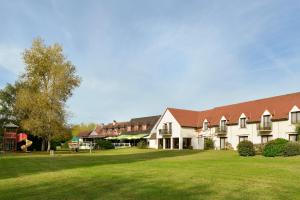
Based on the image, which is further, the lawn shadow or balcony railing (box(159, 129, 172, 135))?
balcony railing (box(159, 129, 172, 135))

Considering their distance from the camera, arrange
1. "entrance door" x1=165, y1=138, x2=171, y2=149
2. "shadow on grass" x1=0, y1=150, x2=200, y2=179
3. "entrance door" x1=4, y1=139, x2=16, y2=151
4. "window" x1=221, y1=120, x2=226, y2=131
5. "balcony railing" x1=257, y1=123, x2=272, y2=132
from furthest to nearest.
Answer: "entrance door" x1=165, y1=138, x2=171, y2=149, "entrance door" x1=4, y1=139, x2=16, y2=151, "window" x1=221, y1=120, x2=226, y2=131, "balcony railing" x1=257, y1=123, x2=272, y2=132, "shadow on grass" x1=0, y1=150, x2=200, y2=179

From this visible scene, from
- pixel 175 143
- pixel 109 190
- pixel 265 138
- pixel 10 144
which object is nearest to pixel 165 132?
pixel 175 143

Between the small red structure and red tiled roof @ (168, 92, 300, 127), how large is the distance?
1113 inches

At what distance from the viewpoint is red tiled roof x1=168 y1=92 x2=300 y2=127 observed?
5097 cm

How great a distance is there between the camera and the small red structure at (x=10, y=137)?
212 ft

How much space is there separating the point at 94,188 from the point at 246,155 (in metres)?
26.9

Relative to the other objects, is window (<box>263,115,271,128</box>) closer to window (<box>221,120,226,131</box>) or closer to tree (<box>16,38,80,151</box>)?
window (<box>221,120,226,131</box>)

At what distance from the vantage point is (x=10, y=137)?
6506 centimetres

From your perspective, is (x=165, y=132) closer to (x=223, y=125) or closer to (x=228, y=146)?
(x=223, y=125)

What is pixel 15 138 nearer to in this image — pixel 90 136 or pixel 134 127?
pixel 134 127

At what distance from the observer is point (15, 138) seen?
65.7 meters

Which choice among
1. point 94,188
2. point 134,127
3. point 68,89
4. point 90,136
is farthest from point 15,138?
point 94,188

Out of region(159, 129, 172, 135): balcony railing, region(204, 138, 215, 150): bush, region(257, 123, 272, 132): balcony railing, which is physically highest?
region(257, 123, 272, 132): balcony railing

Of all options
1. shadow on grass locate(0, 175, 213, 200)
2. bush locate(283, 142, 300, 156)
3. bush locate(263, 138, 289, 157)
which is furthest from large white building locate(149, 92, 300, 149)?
shadow on grass locate(0, 175, 213, 200)
